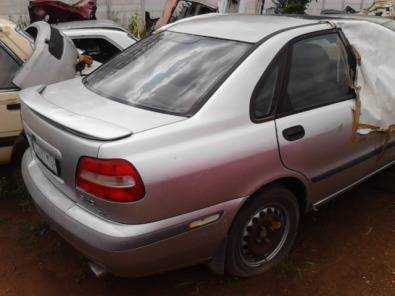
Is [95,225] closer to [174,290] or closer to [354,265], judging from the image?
[174,290]

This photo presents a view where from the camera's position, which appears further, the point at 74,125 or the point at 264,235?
the point at 264,235

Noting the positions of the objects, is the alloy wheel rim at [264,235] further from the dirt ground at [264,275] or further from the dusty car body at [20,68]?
the dusty car body at [20,68]

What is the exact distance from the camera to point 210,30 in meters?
3.22

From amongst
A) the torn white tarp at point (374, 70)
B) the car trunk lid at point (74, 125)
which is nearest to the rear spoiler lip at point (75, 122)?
the car trunk lid at point (74, 125)

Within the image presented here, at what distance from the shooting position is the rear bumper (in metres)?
2.35

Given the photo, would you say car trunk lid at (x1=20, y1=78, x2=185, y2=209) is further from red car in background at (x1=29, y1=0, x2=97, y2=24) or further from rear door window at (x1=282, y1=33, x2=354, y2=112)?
red car in background at (x1=29, y1=0, x2=97, y2=24)

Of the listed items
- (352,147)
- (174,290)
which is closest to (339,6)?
(352,147)

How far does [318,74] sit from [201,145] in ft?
Result: 3.87

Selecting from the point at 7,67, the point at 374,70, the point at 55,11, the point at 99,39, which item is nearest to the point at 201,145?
the point at 374,70

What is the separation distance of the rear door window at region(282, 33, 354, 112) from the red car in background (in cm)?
636

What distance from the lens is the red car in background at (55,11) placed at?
8391mm

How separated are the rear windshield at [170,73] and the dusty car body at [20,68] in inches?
25.0

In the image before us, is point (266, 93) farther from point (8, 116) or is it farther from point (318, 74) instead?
point (8, 116)

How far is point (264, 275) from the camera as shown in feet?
10.3
